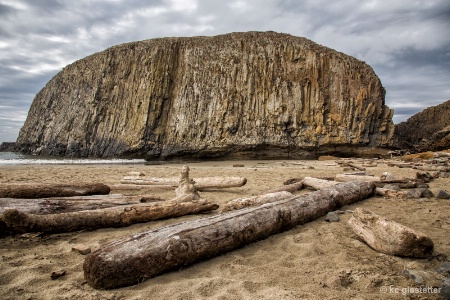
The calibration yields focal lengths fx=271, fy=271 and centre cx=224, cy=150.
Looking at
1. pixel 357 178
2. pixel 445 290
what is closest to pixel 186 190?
pixel 445 290

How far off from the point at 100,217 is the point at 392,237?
3279 millimetres

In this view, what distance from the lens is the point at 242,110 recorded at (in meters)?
23.4

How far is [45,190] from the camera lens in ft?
14.1

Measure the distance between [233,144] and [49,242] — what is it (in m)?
20.0

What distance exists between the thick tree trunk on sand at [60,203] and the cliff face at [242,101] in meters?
18.8

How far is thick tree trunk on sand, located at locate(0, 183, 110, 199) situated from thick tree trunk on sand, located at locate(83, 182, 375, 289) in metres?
2.75

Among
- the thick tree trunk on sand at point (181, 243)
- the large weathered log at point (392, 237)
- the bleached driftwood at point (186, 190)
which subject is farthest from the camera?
the bleached driftwood at point (186, 190)

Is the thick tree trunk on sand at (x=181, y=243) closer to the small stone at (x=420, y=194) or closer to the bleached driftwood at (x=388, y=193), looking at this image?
the bleached driftwood at (x=388, y=193)

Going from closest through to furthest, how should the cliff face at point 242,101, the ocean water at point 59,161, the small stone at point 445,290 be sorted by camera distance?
the small stone at point 445,290, the ocean water at point 59,161, the cliff face at point 242,101

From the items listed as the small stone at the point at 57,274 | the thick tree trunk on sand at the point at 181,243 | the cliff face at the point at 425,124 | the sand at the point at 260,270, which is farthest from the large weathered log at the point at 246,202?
the cliff face at the point at 425,124

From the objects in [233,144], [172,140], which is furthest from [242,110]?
[172,140]

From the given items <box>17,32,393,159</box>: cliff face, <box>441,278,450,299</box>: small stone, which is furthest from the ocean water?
<box>441,278,450,299</box>: small stone

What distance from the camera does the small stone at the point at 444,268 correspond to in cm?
211

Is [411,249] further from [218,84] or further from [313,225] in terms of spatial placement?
[218,84]
